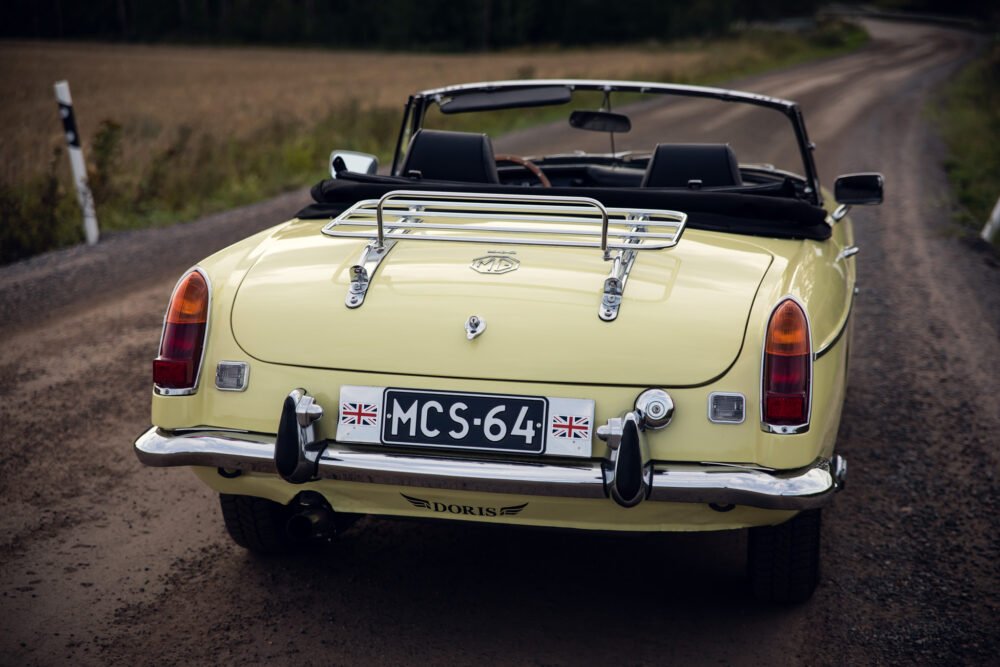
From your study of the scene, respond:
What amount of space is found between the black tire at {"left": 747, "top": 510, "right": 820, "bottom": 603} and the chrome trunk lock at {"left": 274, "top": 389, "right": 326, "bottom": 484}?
131 centimetres

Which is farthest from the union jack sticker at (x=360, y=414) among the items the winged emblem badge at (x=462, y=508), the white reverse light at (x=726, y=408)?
the white reverse light at (x=726, y=408)

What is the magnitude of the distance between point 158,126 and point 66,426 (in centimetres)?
1270

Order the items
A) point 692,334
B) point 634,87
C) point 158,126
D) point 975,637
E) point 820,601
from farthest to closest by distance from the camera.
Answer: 1. point 158,126
2. point 634,87
3. point 820,601
4. point 975,637
5. point 692,334

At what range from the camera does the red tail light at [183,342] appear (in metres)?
2.89

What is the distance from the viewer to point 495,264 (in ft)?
9.87

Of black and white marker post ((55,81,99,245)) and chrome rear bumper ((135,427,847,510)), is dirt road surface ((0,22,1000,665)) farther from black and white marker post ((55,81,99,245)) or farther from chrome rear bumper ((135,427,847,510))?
black and white marker post ((55,81,99,245))

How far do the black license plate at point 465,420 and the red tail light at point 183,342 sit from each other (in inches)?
23.5

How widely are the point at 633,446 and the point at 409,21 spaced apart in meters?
67.1

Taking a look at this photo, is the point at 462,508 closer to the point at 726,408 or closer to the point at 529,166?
the point at 726,408

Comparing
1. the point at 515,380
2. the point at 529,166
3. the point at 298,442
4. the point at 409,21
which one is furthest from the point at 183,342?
the point at 409,21

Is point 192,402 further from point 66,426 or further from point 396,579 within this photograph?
point 66,426

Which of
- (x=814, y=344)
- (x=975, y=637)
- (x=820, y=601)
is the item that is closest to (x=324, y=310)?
(x=814, y=344)

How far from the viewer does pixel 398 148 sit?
15.4 ft

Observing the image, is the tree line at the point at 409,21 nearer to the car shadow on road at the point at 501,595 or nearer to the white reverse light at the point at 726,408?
the car shadow on road at the point at 501,595
